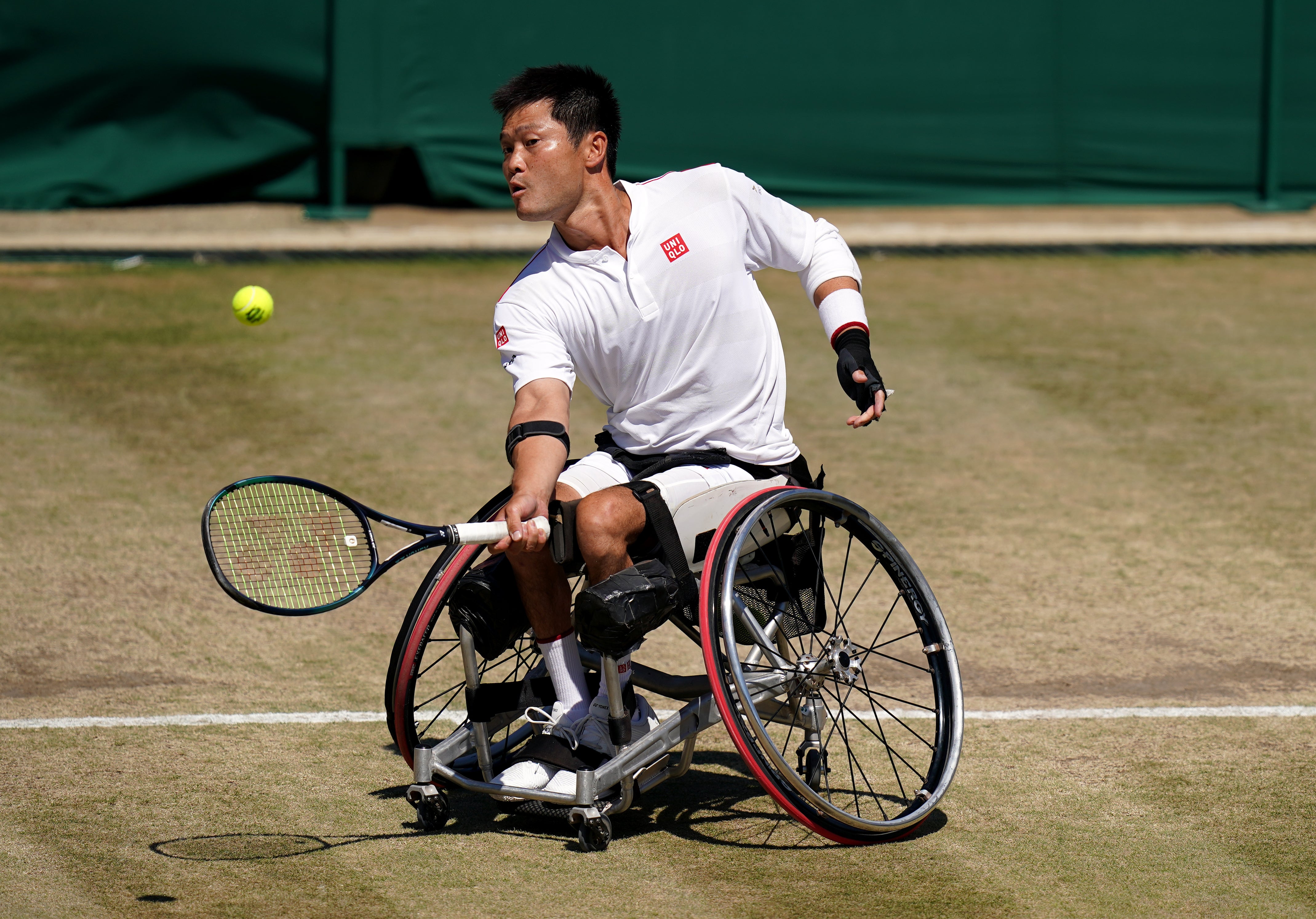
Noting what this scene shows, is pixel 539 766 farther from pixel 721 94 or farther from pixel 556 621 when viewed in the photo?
pixel 721 94

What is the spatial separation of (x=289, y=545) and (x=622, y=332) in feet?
3.44

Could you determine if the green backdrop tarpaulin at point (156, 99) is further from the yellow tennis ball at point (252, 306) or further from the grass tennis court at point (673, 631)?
the yellow tennis ball at point (252, 306)

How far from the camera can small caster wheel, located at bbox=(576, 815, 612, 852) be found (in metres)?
4.14

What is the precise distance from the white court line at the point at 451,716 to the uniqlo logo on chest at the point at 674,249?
132 centimetres

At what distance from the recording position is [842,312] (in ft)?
15.7

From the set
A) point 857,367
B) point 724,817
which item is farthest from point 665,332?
point 724,817

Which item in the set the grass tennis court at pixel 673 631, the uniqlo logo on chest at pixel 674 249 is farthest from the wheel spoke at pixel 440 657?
the uniqlo logo on chest at pixel 674 249

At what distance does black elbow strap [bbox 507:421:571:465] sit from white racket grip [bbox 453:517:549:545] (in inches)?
9.0

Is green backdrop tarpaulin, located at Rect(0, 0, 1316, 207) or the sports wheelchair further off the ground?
green backdrop tarpaulin, located at Rect(0, 0, 1316, 207)

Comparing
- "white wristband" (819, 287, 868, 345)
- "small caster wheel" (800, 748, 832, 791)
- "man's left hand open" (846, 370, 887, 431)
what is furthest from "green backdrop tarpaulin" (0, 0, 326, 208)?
"small caster wheel" (800, 748, 832, 791)

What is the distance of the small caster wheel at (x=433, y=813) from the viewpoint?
4246mm

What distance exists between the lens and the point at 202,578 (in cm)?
632

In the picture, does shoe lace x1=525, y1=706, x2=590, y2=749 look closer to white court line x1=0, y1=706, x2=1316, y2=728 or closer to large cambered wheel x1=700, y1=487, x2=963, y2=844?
large cambered wheel x1=700, y1=487, x2=963, y2=844

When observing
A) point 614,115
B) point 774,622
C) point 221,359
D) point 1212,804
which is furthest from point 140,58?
point 1212,804
